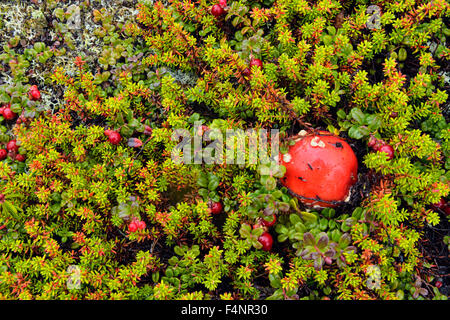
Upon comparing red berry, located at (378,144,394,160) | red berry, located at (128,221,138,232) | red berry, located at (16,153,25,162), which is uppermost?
red berry, located at (378,144,394,160)

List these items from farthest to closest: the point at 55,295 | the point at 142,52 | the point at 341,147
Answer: the point at 142,52 → the point at 341,147 → the point at 55,295

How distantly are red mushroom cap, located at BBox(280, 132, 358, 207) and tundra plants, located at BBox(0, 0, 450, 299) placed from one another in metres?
0.12

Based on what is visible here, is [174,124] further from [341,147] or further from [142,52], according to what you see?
[341,147]

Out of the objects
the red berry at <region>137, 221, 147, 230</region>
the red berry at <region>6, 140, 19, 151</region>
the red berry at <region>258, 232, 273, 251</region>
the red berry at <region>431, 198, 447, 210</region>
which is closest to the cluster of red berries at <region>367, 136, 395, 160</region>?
the red berry at <region>431, 198, 447, 210</region>

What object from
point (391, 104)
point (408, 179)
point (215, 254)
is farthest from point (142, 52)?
point (408, 179)

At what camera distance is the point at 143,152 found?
12.2 ft

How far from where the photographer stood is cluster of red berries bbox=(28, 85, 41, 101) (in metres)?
4.19

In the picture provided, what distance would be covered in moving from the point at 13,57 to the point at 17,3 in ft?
2.92

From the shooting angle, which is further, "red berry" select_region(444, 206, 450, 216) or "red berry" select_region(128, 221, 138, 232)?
"red berry" select_region(444, 206, 450, 216)

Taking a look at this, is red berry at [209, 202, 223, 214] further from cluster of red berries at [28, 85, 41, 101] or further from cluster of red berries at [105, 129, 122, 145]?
cluster of red berries at [28, 85, 41, 101]

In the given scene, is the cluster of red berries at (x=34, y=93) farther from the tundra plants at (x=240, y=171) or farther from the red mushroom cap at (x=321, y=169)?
the red mushroom cap at (x=321, y=169)

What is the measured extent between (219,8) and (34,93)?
256cm

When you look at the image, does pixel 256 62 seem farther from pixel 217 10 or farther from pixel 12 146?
pixel 12 146

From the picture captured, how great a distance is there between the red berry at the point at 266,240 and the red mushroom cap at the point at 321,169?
51 centimetres
